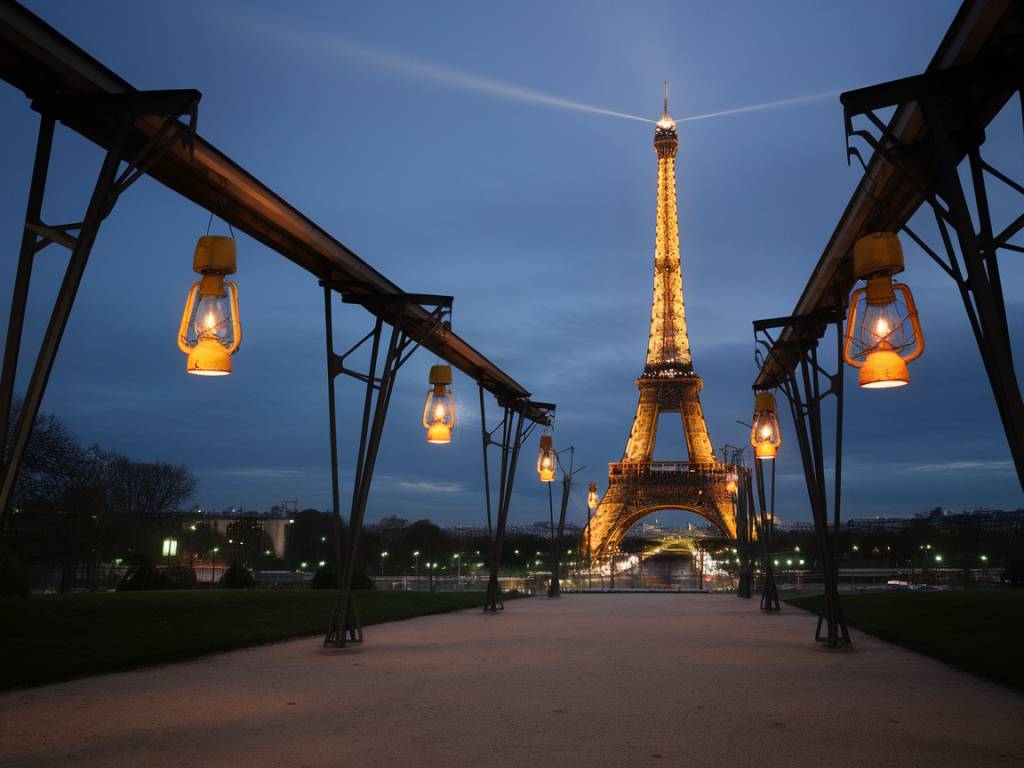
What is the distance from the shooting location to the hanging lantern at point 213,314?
24.9 ft

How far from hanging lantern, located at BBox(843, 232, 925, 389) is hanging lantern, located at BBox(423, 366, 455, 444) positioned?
8.40m

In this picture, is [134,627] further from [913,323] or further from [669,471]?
[669,471]

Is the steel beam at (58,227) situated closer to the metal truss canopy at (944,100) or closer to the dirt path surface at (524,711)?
the dirt path surface at (524,711)

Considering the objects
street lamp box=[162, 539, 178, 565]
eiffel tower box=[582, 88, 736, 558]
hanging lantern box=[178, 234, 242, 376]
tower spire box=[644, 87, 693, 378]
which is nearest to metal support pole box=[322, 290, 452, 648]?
hanging lantern box=[178, 234, 242, 376]

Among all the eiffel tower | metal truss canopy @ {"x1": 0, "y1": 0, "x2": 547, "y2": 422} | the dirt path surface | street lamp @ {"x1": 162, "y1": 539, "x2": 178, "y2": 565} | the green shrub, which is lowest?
the dirt path surface

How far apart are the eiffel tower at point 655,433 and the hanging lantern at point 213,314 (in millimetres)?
54527

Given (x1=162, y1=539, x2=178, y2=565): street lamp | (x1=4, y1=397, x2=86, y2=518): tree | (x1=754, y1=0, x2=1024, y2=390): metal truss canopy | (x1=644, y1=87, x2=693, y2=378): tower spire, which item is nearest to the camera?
(x1=754, y1=0, x2=1024, y2=390): metal truss canopy

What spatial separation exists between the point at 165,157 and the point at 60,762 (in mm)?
5247

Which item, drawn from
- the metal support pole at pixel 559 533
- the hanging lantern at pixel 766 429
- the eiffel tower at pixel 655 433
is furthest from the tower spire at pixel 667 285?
the hanging lantern at pixel 766 429

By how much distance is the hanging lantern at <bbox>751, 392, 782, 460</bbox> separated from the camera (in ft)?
62.1

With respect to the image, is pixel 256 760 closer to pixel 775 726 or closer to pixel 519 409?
pixel 775 726

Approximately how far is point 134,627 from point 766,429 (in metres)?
12.7

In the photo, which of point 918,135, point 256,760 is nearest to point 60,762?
point 256,760

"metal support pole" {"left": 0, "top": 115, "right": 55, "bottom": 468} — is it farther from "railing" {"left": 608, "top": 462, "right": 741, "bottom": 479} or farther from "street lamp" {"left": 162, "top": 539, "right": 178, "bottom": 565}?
"railing" {"left": 608, "top": 462, "right": 741, "bottom": 479}
